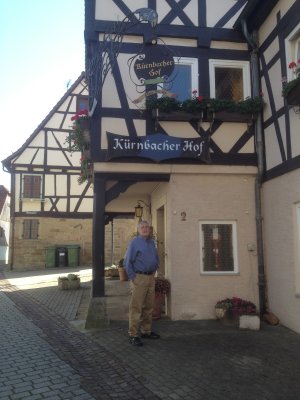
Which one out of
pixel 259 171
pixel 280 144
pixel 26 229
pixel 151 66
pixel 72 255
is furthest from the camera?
pixel 26 229

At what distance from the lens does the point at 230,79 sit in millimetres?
8977

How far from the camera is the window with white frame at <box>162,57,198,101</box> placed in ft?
28.1

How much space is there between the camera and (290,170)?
23.0 feet

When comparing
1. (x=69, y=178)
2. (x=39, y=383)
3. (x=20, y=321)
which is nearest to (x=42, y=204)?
(x=69, y=178)

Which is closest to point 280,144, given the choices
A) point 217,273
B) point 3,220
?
point 217,273

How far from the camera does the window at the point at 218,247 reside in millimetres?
8141

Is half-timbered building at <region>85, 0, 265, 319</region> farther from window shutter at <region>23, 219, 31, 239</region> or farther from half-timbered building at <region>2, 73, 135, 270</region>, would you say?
window shutter at <region>23, 219, 31, 239</region>

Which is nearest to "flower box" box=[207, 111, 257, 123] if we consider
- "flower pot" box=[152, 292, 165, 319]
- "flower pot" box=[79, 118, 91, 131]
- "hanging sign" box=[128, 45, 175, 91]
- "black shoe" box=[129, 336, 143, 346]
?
"hanging sign" box=[128, 45, 175, 91]

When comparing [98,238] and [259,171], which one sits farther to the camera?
[259,171]

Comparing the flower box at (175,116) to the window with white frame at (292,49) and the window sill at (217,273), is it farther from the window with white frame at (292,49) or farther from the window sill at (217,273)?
the window sill at (217,273)

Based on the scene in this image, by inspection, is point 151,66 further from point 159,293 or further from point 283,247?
point 159,293

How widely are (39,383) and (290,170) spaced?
4.93 m

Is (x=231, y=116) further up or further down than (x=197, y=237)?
further up

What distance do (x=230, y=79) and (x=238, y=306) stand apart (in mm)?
4674
